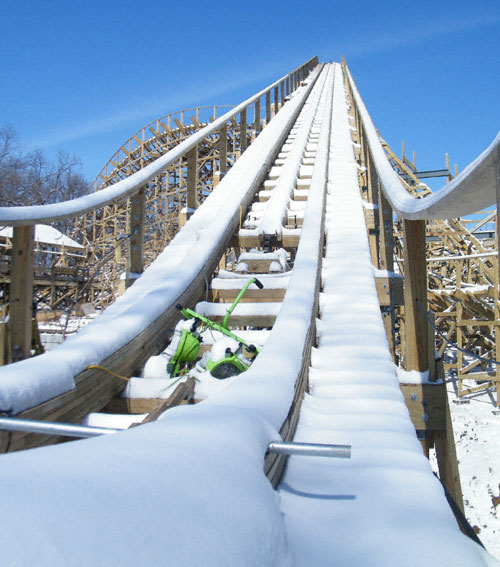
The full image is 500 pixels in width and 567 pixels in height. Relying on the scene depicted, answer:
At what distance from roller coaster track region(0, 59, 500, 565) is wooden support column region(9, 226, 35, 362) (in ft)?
0.06

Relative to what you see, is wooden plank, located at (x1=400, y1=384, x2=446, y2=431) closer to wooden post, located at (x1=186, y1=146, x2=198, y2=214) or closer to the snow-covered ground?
the snow-covered ground

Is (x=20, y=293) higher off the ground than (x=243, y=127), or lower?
lower

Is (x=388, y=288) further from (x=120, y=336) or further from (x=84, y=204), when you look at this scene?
(x=84, y=204)

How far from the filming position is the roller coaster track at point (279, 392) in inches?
25.3

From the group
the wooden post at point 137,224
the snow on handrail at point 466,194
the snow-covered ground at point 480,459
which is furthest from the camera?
the snow-covered ground at point 480,459

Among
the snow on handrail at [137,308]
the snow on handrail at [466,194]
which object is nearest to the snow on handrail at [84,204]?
the snow on handrail at [137,308]

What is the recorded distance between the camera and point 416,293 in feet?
8.42

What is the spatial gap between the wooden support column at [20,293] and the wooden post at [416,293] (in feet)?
6.25

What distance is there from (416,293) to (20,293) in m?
1.98

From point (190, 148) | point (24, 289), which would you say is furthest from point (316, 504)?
point (190, 148)

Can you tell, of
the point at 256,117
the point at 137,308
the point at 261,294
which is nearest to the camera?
the point at 137,308

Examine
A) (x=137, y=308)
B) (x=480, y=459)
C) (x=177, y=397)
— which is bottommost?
(x=480, y=459)

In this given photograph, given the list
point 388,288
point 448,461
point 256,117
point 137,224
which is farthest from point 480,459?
point 256,117

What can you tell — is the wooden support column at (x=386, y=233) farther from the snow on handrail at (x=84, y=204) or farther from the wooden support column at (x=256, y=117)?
the wooden support column at (x=256, y=117)
